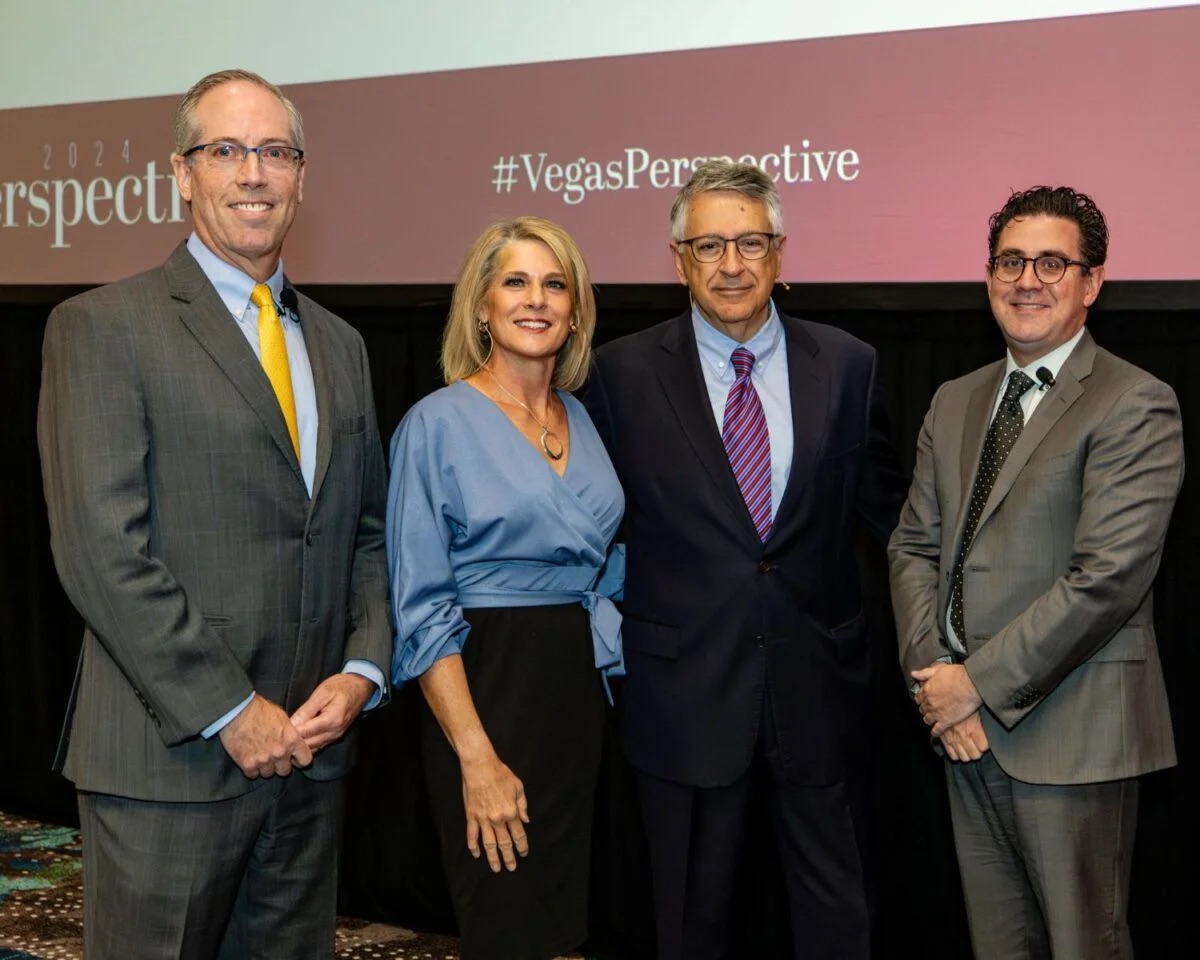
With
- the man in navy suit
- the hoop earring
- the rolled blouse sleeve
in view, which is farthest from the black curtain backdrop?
the rolled blouse sleeve

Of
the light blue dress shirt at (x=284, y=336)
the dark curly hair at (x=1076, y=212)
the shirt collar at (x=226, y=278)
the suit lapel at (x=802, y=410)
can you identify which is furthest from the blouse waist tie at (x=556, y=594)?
the dark curly hair at (x=1076, y=212)

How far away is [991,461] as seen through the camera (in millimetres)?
2510

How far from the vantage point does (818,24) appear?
10.4ft

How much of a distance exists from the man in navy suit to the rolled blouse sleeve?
0.42 metres

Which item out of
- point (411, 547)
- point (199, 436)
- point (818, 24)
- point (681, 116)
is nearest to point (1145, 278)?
point (818, 24)

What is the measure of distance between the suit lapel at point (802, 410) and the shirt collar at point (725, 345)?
37mm

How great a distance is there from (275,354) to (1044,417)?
1.34 m

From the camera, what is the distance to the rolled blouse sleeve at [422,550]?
2357 mm

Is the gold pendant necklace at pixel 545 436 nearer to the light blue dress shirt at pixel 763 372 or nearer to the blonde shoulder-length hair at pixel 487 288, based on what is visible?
the blonde shoulder-length hair at pixel 487 288

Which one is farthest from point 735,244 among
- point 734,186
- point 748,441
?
point 748,441

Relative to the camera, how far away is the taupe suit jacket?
230 cm

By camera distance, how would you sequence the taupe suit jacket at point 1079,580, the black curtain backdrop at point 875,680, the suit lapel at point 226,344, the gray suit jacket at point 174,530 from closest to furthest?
the gray suit jacket at point 174,530 < the suit lapel at point 226,344 < the taupe suit jacket at point 1079,580 < the black curtain backdrop at point 875,680

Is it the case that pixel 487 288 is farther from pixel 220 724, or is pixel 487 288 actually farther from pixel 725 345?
pixel 220 724

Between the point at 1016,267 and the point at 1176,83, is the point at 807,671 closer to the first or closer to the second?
the point at 1016,267
